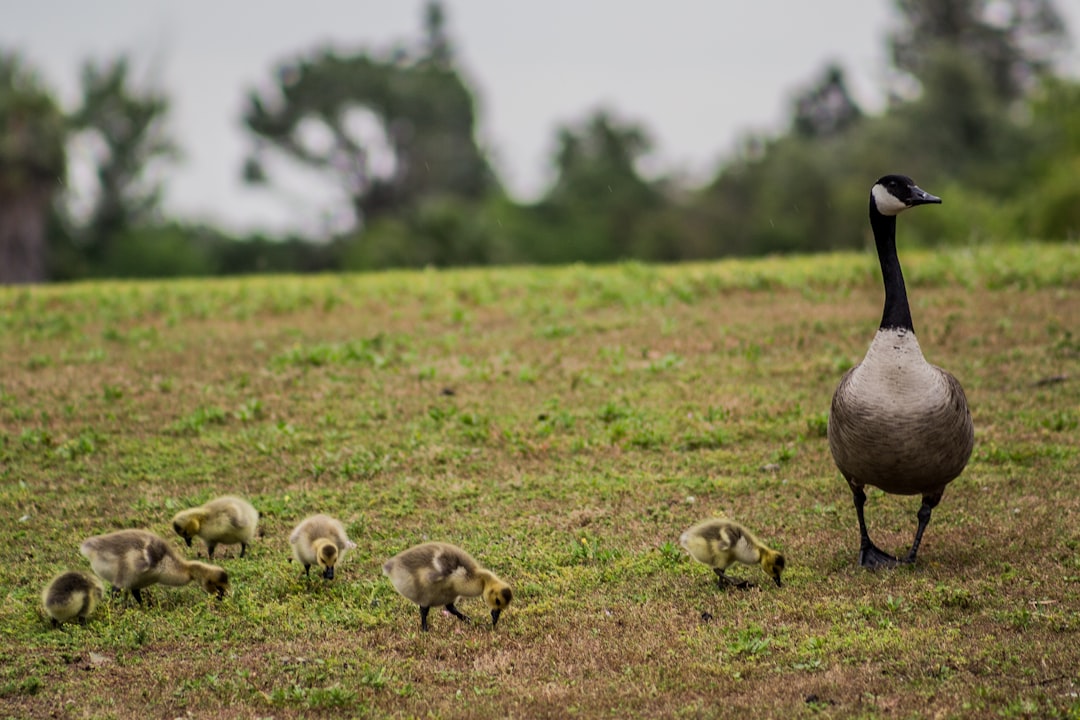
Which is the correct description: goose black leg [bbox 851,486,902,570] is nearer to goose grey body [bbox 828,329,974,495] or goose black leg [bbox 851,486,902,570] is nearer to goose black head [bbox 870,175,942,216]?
goose grey body [bbox 828,329,974,495]

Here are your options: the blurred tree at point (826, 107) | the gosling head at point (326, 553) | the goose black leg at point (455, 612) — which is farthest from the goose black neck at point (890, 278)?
the blurred tree at point (826, 107)

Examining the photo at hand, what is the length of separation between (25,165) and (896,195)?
40187 millimetres

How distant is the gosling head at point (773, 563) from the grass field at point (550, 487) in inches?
7.9

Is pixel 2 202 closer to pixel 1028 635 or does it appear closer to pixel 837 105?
pixel 1028 635

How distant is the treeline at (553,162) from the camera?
48.3 m

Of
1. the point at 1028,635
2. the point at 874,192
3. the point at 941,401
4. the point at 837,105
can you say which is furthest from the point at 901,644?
the point at 837,105

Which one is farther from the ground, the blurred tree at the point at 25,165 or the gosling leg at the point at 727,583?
the blurred tree at the point at 25,165

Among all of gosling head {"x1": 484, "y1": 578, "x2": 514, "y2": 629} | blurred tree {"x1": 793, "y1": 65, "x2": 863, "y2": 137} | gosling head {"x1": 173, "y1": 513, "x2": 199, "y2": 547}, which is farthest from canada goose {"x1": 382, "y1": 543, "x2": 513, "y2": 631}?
blurred tree {"x1": 793, "y1": 65, "x2": 863, "y2": 137}

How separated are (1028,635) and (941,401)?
201cm

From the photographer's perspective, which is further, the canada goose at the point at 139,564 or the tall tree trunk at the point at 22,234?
the tall tree trunk at the point at 22,234

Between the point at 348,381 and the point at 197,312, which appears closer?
the point at 348,381

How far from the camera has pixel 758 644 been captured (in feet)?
25.9

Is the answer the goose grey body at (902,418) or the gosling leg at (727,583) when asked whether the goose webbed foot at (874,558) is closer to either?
the goose grey body at (902,418)

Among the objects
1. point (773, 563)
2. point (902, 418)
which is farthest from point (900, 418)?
point (773, 563)
